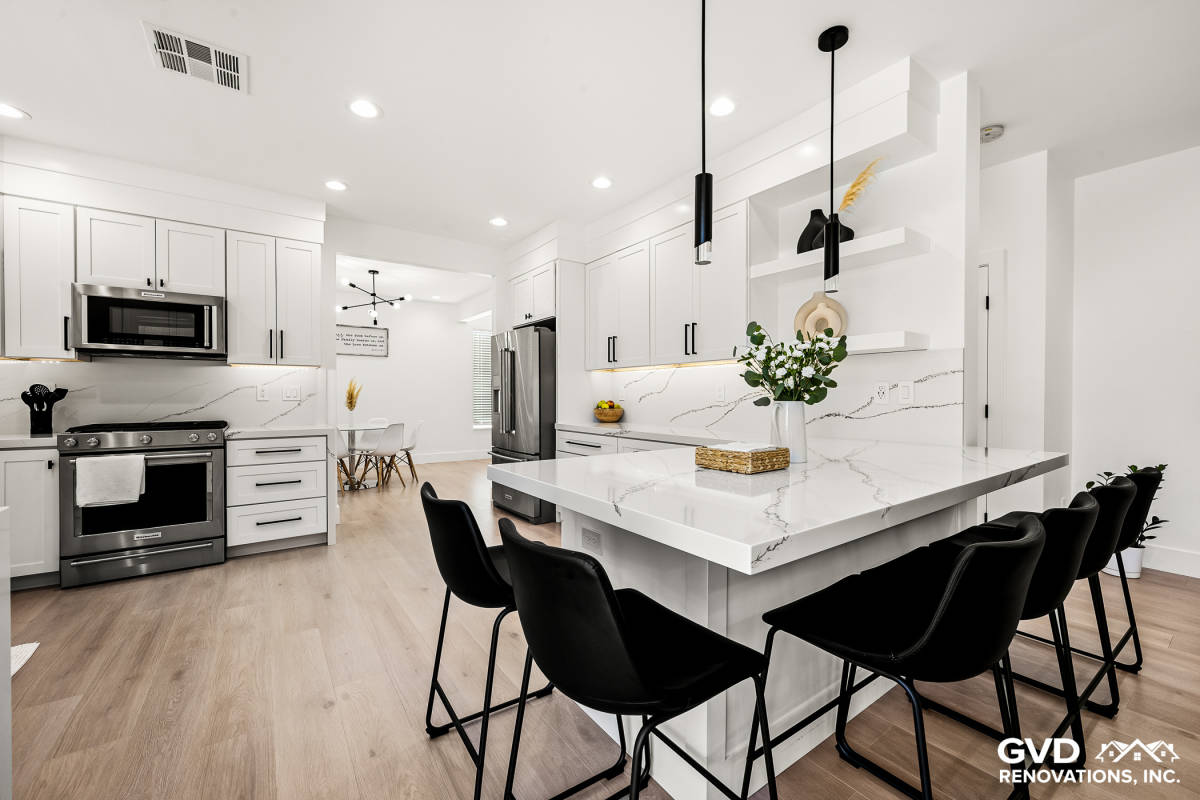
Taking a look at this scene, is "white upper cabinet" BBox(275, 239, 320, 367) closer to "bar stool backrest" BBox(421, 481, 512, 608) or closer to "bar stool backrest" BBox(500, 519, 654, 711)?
"bar stool backrest" BBox(421, 481, 512, 608)

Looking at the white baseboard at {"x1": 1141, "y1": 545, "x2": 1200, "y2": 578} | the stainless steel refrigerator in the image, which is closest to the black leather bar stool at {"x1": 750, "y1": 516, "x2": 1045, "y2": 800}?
the white baseboard at {"x1": 1141, "y1": 545, "x2": 1200, "y2": 578}

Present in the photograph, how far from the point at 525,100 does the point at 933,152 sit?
2.07m

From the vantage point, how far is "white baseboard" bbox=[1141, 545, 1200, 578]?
3.10m

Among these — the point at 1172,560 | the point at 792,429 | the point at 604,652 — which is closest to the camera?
the point at 604,652

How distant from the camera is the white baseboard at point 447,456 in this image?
832cm

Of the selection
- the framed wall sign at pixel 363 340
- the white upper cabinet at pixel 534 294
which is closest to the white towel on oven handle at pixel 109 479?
the white upper cabinet at pixel 534 294

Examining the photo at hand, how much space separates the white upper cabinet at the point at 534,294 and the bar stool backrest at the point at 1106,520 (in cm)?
372

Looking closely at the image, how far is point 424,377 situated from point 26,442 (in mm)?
5515

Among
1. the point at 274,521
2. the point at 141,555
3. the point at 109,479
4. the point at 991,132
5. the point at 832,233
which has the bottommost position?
the point at 141,555

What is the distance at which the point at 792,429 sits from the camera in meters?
1.84

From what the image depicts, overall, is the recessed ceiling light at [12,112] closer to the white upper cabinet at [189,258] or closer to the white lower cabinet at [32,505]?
the white upper cabinet at [189,258]

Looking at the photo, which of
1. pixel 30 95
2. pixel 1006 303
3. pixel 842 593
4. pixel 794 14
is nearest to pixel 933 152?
pixel 794 14

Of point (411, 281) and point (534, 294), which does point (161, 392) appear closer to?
point (534, 294)

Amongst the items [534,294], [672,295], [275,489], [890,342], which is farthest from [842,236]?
[275,489]
